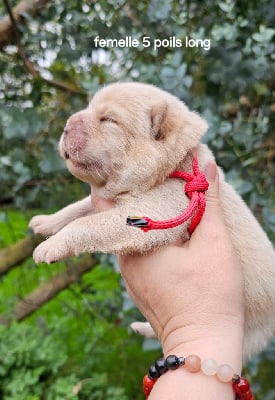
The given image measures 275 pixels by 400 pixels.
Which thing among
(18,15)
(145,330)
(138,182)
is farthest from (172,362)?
(18,15)

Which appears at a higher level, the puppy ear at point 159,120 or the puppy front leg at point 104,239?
the puppy ear at point 159,120

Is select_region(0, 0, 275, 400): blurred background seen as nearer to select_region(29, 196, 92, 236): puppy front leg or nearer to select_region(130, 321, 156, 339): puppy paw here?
select_region(130, 321, 156, 339): puppy paw

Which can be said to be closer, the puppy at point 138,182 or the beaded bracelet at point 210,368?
the beaded bracelet at point 210,368

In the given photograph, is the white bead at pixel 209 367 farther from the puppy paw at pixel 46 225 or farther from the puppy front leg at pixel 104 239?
the puppy paw at pixel 46 225

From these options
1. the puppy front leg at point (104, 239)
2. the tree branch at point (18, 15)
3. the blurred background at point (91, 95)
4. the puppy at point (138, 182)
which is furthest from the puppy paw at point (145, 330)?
the tree branch at point (18, 15)

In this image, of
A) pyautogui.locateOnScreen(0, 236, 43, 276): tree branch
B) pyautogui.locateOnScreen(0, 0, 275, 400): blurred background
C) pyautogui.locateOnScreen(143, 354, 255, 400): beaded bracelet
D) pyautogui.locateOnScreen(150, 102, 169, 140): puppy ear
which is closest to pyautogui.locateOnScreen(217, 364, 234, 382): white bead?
pyautogui.locateOnScreen(143, 354, 255, 400): beaded bracelet

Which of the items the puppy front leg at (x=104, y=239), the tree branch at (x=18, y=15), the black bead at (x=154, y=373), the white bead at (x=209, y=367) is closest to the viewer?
the white bead at (x=209, y=367)
